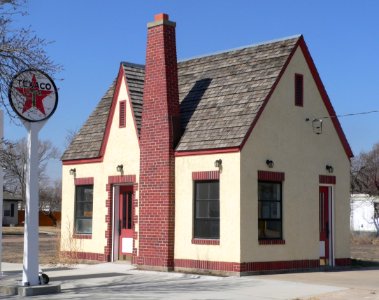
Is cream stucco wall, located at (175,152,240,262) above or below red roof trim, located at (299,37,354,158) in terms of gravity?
below

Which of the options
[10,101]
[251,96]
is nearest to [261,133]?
[251,96]

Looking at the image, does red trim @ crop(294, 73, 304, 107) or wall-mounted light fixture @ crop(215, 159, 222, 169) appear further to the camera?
red trim @ crop(294, 73, 304, 107)

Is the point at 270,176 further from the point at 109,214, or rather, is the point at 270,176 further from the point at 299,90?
the point at 109,214

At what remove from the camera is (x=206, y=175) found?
59.2 ft

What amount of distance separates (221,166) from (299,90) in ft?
11.9

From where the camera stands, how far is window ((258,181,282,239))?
1800cm

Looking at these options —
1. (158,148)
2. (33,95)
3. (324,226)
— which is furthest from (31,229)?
(324,226)

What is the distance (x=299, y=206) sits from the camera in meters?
19.0

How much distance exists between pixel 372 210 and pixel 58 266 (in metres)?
30.9

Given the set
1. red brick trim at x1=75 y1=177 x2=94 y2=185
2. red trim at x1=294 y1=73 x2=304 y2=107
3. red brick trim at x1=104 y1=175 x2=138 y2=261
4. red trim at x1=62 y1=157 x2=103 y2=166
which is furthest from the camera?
red brick trim at x1=75 y1=177 x2=94 y2=185

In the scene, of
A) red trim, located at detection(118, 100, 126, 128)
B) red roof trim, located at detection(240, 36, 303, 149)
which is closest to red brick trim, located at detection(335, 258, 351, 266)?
red roof trim, located at detection(240, 36, 303, 149)

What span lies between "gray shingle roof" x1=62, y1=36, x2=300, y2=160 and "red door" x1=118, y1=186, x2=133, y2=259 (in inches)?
67.7

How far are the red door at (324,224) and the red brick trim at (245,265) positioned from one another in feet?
2.87

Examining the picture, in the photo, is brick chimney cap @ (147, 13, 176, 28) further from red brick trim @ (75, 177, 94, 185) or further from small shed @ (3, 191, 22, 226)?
small shed @ (3, 191, 22, 226)
